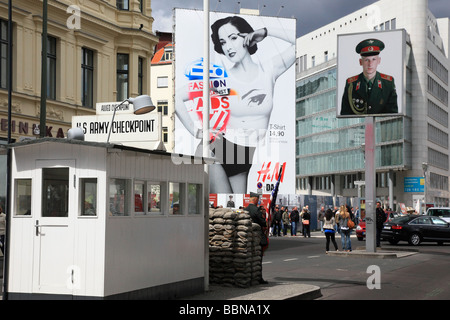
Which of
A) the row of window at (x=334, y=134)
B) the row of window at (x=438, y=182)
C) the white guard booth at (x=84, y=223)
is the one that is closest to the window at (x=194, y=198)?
the white guard booth at (x=84, y=223)

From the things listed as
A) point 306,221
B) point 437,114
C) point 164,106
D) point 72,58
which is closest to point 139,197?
point 72,58

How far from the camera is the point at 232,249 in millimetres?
13211

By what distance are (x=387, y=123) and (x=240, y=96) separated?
28767 mm

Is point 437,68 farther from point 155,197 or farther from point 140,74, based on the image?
point 155,197

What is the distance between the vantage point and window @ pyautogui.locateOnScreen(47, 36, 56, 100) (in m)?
27.8

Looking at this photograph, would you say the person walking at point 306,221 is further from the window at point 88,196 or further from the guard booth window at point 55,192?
the window at point 88,196

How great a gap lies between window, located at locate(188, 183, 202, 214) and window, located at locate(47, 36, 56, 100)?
16432 millimetres

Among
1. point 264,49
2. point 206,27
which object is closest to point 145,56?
point 206,27

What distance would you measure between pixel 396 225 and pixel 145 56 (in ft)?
45.4

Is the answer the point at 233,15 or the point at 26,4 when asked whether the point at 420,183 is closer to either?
the point at 233,15

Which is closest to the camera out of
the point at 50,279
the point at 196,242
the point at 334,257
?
the point at 50,279


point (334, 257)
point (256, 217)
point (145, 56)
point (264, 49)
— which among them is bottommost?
point (334, 257)

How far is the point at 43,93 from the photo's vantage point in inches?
698
